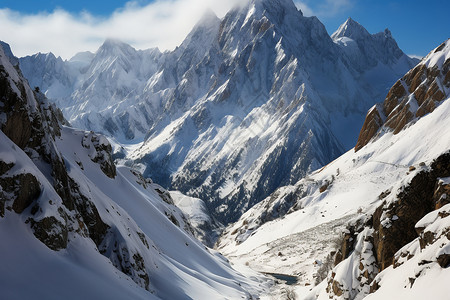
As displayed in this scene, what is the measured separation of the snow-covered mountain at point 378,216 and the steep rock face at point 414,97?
0.38 meters

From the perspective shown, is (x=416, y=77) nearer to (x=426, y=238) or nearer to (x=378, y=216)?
(x=378, y=216)

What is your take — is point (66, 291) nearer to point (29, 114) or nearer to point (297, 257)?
point (29, 114)

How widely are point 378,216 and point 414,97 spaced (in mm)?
118235

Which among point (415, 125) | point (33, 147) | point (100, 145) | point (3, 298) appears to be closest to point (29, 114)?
point (33, 147)

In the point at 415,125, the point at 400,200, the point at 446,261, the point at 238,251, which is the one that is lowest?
the point at 446,261

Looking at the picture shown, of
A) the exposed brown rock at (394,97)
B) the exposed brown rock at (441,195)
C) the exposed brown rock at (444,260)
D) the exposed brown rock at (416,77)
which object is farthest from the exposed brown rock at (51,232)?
the exposed brown rock at (394,97)

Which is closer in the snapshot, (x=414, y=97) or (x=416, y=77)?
(x=414, y=97)

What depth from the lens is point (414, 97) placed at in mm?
132000

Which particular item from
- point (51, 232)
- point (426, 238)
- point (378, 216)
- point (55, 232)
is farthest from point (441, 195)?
point (51, 232)

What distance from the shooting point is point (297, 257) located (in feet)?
300

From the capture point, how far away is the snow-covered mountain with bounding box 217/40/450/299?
23172 mm

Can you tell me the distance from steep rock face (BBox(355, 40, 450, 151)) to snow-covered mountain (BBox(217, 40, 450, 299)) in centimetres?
38

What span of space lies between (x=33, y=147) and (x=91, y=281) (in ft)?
39.9

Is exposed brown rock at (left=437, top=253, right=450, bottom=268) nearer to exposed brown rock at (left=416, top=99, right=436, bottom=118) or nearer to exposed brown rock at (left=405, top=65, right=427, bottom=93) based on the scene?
exposed brown rock at (left=416, top=99, right=436, bottom=118)
